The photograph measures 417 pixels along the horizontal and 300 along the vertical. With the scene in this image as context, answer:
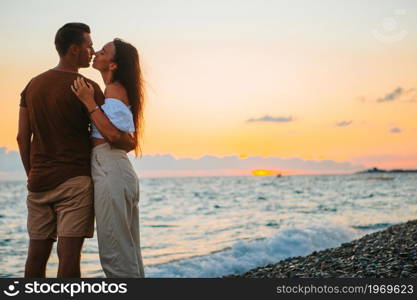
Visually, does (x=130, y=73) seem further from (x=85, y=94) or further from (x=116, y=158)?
(x=116, y=158)

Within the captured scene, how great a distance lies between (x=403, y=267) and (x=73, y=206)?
4.47m

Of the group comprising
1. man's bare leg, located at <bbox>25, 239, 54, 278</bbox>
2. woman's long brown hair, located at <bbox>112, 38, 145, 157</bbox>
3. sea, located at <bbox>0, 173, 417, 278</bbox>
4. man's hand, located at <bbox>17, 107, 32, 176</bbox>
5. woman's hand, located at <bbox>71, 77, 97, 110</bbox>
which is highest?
woman's long brown hair, located at <bbox>112, 38, 145, 157</bbox>

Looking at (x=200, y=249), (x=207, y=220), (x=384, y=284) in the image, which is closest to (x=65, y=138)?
(x=384, y=284)

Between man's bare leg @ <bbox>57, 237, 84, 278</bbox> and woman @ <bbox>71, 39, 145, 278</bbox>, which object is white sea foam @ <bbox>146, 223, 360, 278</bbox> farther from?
man's bare leg @ <bbox>57, 237, 84, 278</bbox>

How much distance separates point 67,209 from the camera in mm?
4258

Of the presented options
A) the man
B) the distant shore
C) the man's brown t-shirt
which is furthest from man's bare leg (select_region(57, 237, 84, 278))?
the distant shore

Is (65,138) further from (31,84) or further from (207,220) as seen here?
(207,220)

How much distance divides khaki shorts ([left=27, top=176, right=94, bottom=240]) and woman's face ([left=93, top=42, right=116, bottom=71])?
3.01ft

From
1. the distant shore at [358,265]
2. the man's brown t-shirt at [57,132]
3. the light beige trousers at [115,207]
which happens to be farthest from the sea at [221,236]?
the man's brown t-shirt at [57,132]

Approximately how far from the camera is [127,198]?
4.37m

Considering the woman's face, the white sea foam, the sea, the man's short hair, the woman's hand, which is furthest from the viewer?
the sea

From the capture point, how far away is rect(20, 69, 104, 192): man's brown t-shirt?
427 centimetres

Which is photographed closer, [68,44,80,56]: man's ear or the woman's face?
[68,44,80,56]: man's ear

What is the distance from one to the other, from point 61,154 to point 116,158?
0.42 metres
